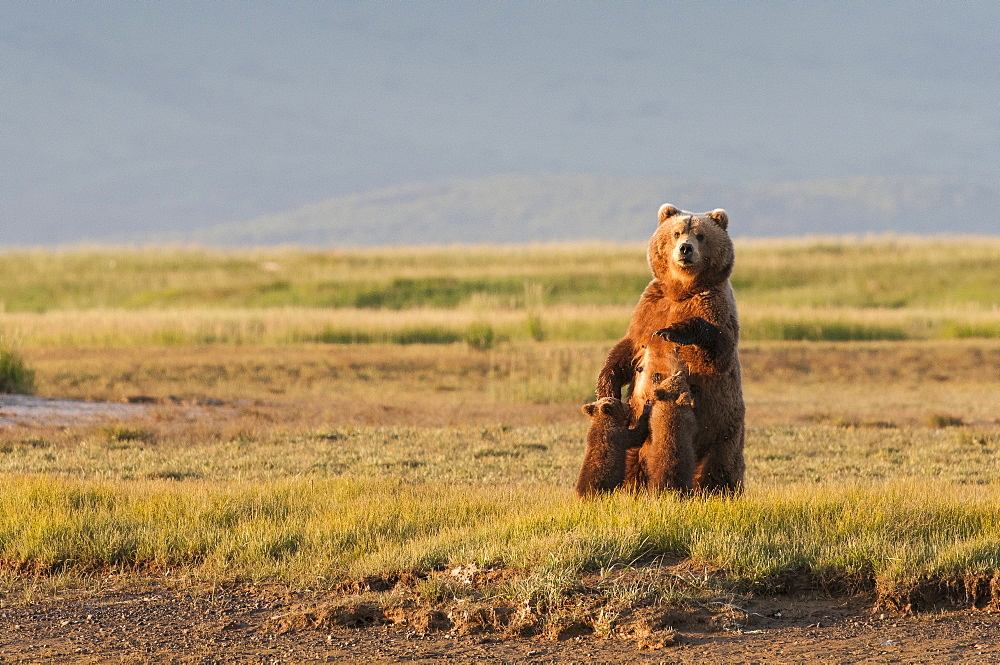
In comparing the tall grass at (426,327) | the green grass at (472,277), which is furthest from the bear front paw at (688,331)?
the green grass at (472,277)

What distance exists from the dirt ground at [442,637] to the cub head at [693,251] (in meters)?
2.02

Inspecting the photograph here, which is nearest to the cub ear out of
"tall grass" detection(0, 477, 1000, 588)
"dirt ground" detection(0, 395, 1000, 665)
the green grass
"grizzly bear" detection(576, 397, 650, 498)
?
"grizzly bear" detection(576, 397, 650, 498)

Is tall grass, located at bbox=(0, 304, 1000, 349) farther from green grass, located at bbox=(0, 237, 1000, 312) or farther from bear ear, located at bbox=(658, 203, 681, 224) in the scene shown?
bear ear, located at bbox=(658, 203, 681, 224)

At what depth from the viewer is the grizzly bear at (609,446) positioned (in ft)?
26.0

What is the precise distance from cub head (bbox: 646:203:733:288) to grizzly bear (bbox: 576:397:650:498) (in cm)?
86

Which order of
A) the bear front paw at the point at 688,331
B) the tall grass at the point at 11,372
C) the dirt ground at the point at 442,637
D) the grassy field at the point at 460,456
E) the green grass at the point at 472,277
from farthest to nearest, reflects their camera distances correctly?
the green grass at the point at 472,277 → the tall grass at the point at 11,372 → the bear front paw at the point at 688,331 → the grassy field at the point at 460,456 → the dirt ground at the point at 442,637

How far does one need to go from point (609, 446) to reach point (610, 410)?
0.28m

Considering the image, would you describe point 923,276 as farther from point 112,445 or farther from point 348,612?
point 348,612

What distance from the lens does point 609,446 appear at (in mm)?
7992

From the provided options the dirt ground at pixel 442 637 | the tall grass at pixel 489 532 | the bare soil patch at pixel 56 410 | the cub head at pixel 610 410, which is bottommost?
the dirt ground at pixel 442 637

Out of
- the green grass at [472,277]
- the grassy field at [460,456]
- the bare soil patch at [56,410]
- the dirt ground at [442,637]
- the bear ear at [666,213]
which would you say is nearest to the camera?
the dirt ground at [442,637]

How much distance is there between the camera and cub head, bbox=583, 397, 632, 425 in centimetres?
781

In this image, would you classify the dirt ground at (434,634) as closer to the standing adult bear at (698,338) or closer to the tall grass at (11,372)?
the standing adult bear at (698,338)

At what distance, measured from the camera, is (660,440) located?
7770 mm
